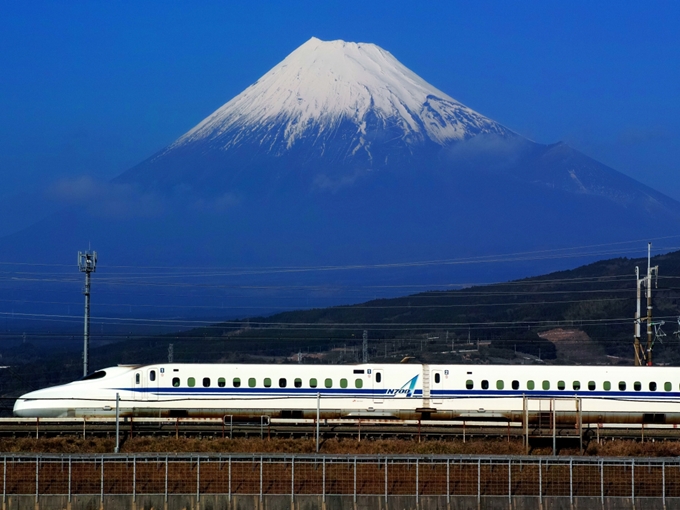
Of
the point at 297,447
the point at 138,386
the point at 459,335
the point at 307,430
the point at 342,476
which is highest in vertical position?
the point at 459,335

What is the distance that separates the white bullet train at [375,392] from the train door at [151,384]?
47 mm

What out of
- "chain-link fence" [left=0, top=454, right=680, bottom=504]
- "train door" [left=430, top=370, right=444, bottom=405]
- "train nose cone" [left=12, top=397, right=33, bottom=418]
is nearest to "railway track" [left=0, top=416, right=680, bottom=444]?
"train nose cone" [left=12, top=397, right=33, bottom=418]

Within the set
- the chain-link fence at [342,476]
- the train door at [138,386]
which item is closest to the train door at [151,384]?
the train door at [138,386]

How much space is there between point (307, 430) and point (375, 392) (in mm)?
6247

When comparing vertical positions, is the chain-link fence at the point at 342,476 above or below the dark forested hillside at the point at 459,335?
below

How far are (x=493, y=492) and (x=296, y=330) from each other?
13854 cm

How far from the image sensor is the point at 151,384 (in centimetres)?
5762

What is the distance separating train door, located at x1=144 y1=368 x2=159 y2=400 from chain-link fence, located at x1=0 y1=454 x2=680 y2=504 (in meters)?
10.6

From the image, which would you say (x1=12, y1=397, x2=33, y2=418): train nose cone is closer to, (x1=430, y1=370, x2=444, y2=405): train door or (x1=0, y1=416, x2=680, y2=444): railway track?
(x1=0, y1=416, x2=680, y2=444): railway track

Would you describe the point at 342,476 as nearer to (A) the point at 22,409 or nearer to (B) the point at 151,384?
(B) the point at 151,384

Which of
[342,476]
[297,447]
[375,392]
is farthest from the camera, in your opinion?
[375,392]

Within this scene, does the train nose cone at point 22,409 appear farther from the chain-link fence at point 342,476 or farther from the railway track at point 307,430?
the chain-link fence at point 342,476

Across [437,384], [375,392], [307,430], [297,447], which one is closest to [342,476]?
[297,447]

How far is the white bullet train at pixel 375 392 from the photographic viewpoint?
186 feet
